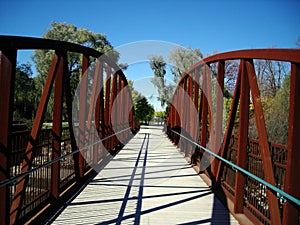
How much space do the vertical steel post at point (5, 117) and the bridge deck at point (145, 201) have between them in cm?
106

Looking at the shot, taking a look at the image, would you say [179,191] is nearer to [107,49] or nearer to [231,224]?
[231,224]

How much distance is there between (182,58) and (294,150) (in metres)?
26.4

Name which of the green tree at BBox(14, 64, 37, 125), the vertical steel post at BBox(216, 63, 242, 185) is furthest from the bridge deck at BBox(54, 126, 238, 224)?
the green tree at BBox(14, 64, 37, 125)

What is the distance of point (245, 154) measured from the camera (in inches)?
139

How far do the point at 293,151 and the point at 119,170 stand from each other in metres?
5.06

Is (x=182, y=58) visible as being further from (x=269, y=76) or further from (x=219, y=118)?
(x=219, y=118)

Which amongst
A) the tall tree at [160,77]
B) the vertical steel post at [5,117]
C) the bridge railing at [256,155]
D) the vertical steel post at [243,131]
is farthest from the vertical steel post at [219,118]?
the tall tree at [160,77]

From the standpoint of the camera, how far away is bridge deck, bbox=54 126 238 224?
3635mm

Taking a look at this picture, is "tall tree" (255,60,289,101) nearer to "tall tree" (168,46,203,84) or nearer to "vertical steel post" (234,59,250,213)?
"tall tree" (168,46,203,84)

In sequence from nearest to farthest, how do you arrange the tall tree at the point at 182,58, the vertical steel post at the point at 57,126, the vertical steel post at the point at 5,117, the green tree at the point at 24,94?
1. the vertical steel post at the point at 5,117
2. the vertical steel post at the point at 57,126
3. the tall tree at the point at 182,58
4. the green tree at the point at 24,94

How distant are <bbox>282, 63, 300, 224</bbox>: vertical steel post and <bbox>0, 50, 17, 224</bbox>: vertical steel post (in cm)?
243

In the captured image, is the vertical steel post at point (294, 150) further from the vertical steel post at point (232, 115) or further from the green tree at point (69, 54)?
the green tree at point (69, 54)

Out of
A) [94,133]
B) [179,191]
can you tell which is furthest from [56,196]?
[94,133]

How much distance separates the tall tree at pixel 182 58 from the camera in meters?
27.2
